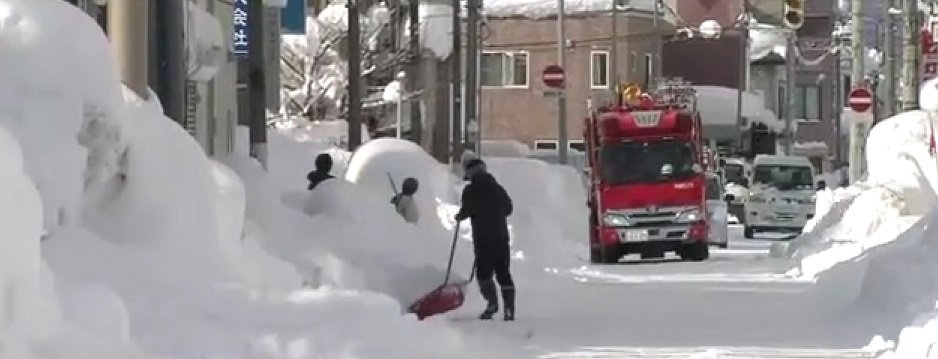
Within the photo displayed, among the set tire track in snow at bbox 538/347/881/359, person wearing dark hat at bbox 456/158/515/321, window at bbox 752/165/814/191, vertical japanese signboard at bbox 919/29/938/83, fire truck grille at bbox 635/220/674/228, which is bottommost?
window at bbox 752/165/814/191

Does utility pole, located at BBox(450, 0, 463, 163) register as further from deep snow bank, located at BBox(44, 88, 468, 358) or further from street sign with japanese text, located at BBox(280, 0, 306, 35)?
deep snow bank, located at BBox(44, 88, 468, 358)

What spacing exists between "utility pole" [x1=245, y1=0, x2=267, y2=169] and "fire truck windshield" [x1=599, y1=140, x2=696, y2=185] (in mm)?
6977

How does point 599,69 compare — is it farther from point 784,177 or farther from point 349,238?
point 349,238

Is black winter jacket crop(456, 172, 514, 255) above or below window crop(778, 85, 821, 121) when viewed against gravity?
above

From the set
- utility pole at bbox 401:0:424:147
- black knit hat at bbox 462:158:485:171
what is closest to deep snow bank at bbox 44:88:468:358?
black knit hat at bbox 462:158:485:171

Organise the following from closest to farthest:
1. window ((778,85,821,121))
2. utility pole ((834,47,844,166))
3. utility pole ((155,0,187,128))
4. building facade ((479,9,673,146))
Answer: utility pole ((155,0,187,128))
building facade ((479,9,673,146))
utility pole ((834,47,844,166))
window ((778,85,821,121))

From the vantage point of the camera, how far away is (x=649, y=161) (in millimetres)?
31234

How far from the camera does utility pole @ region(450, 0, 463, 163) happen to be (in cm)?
3966

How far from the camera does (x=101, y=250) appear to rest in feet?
42.9

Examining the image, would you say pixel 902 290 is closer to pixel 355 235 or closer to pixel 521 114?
pixel 355 235

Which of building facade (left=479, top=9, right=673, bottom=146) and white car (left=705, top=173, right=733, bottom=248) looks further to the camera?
building facade (left=479, top=9, right=673, bottom=146)

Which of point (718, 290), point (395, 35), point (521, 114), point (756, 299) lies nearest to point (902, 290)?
point (756, 299)

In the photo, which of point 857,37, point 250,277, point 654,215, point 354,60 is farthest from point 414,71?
point 250,277

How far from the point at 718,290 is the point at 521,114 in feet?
162
